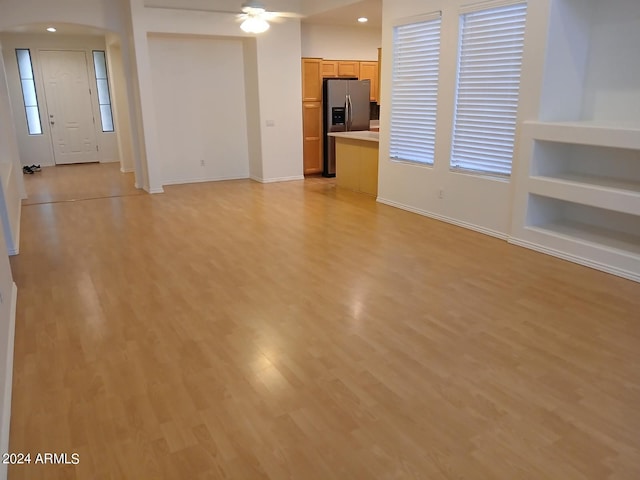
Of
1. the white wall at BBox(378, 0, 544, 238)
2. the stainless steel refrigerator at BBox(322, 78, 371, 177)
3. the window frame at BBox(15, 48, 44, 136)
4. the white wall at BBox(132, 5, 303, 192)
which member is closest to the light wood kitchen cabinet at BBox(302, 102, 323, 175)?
the stainless steel refrigerator at BBox(322, 78, 371, 177)

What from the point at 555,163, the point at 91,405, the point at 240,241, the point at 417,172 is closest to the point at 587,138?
the point at 555,163

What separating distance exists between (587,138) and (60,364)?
14.0 feet

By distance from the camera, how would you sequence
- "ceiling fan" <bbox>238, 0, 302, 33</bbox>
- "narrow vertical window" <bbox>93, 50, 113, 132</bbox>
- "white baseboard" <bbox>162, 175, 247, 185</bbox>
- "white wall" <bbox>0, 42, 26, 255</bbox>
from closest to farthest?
"white wall" <bbox>0, 42, 26, 255</bbox> → "ceiling fan" <bbox>238, 0, 302, 33</bbox> → "white baseboard" <bbox>162, 175, 247, 185</bbox> → "narrow vertical window" <bbox>93, 50, 113, 132</bbox>

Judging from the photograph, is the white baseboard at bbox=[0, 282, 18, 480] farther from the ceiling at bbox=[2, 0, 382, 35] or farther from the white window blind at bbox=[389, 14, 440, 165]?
the ceiling at bbox=[2, 0, 382, 35]

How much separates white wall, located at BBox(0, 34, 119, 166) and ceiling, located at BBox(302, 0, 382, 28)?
557 cm

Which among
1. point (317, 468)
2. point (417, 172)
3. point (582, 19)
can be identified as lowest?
point (317, 468)

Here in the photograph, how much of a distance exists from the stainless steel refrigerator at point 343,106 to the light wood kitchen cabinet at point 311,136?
0.43 ft

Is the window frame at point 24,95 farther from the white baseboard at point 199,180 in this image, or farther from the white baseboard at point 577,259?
the white baseboard at point 577,259

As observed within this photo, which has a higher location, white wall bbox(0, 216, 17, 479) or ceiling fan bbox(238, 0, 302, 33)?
ceiling fan bbox(238, 0, 302, 33)

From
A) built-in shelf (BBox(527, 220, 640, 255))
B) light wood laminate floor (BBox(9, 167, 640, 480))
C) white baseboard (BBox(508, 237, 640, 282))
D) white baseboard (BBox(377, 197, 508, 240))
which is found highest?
built-in shelf (BBox(527, 220, 640, 255))

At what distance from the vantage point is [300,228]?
5562 millimetres

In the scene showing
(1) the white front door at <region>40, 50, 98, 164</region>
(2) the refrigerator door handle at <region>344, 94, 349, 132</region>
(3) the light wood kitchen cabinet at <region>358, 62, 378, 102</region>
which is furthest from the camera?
(1) the white front door at <region>40, 50, 98, 164</region>

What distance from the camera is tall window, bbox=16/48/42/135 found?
10.3 meters

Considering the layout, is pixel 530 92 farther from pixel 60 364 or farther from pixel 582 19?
pixel 60 364
